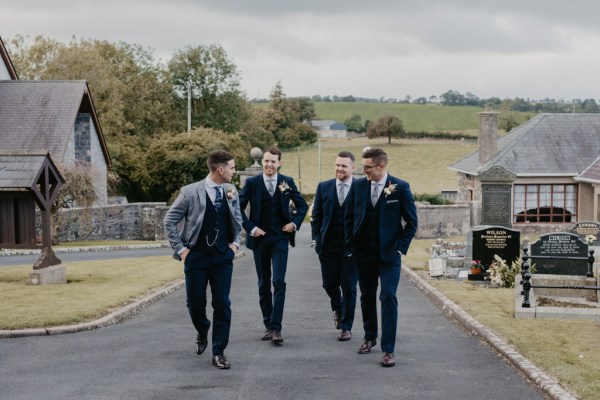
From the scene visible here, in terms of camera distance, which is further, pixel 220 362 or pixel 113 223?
pixel 113 223

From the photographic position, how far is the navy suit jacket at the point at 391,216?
8.07 metres

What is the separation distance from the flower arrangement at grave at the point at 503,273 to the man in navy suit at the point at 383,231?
7669mm

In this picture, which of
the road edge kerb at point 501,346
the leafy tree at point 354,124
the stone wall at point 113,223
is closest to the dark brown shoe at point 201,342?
the road edge kerb at point 501,346

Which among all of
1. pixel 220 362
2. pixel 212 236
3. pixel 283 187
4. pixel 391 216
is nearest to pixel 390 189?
pixel 391 216

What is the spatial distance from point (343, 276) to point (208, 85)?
6056 cm

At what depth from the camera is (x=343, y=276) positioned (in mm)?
9359

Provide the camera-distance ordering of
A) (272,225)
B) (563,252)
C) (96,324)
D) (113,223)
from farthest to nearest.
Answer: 1. (113,223)
2. (563,252)
3. (96,324)
4. (272,225)

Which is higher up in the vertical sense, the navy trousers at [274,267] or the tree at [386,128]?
the tree at [386,128]

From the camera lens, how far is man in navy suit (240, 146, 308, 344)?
356 inches

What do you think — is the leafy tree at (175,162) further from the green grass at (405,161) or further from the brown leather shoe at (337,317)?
the brown leather shoe at (337,317)

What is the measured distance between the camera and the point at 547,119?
40.8m

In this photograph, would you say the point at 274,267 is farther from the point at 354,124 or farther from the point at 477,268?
the point at 354,124

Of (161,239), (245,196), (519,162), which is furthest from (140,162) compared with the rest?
(245,196)

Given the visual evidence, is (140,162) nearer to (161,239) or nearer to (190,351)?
(161,239)
